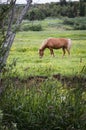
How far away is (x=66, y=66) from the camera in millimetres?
12664

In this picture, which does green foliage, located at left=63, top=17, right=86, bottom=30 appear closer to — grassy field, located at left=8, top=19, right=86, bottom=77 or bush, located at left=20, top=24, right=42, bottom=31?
grassy field, located at left=8, top=19, right=86, bottom=77

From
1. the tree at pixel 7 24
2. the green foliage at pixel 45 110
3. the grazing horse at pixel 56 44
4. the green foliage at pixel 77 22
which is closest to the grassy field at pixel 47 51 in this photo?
the grazing horse at pixel 56 44

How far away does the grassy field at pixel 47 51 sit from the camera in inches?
507

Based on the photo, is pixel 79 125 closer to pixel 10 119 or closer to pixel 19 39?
pixel 10 119

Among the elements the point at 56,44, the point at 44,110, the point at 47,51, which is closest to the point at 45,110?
the point at 44,110

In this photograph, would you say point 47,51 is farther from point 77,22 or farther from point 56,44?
point 77,22

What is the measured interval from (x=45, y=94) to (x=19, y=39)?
14.5m

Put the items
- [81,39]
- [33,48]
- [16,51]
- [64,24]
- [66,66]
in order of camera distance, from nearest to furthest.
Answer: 1. [66,66]
2. [16,51]
3. [33,48]
4. [81,39]
5. [64,24]

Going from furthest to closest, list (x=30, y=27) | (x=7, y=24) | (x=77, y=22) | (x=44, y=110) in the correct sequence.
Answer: (x=77, y=22), (x=30, y=27), (x=44, y=110), (x=7, y=24)

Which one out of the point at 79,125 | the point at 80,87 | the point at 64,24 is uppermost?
the point at 80,87

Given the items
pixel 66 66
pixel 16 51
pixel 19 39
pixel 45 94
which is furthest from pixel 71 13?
pixel 45 94

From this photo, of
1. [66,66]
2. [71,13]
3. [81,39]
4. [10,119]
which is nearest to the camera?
[10,119]

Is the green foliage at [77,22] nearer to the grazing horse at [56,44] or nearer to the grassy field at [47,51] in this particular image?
the grassy field at [47,51]

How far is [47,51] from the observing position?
1934 centimetres
